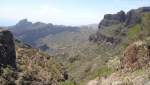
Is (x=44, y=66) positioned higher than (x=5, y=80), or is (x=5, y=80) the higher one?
(x=5, y=80)

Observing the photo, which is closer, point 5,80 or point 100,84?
point 100,84

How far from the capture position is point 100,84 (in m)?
42.9

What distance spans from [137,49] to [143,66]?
245 cm

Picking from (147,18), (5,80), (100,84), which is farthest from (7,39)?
(100,84)

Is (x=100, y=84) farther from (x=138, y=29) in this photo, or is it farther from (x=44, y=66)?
(x=44, y=66)

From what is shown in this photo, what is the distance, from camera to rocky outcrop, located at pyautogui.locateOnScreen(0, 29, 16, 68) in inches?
5033

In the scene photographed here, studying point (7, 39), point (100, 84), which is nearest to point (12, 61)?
point (7, 39)

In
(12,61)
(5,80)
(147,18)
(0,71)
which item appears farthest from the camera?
(12,61)

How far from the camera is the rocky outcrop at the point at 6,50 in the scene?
128m

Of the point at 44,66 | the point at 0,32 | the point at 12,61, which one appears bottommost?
the point at 44,66

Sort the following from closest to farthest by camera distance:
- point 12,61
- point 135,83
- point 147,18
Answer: point 135,83
point 147,18
point 12,61

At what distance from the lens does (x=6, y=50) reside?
131125mm

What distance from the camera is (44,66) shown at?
631 ft

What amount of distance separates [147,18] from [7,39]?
72.9 meters
